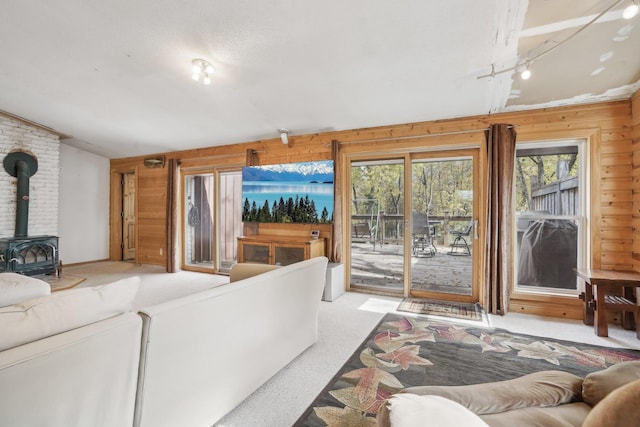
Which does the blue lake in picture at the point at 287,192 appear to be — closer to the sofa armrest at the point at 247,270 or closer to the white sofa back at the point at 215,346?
the sofa armrest at the point at 247,270

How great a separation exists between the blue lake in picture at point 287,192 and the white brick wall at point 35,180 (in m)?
3.73

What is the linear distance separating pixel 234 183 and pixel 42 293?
12.5 feet

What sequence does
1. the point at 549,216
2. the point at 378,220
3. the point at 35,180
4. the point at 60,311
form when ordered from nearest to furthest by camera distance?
the point at 60,311
the point at 549,216
the point at 378,220
the point at 35,180

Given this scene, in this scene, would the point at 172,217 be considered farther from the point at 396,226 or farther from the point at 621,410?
the point at 621,410

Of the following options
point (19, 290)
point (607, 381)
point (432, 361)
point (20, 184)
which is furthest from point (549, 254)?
point (20, 184)

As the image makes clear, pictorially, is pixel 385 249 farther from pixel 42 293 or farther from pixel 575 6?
pixel 42 293

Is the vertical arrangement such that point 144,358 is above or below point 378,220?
below

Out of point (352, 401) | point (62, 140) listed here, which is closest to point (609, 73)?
point (352, 401)

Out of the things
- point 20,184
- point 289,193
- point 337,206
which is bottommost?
point 337,206

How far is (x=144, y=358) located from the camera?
3.90 ft

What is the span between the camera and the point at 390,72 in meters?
2.83

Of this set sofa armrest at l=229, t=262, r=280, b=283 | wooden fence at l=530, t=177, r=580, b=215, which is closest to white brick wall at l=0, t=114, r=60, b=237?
sofa armrest at l=229, t=262, r=280, b=283

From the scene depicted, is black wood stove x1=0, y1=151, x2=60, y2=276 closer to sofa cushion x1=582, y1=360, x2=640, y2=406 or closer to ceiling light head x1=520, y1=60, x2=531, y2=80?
sofa cushion x1=582, y1=360, x2=640, y2=406

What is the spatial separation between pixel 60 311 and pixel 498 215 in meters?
3.76
